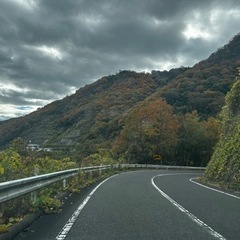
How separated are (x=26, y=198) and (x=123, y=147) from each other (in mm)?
56912

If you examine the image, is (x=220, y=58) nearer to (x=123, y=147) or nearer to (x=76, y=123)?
(x=76, y=123)

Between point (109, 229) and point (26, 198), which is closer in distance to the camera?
point (109, 229)

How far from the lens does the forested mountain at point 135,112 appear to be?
68.4m

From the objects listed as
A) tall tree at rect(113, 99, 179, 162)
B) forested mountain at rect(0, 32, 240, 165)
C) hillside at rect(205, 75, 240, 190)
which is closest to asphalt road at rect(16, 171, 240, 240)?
hillside at rect(205, 75, 240, 190)

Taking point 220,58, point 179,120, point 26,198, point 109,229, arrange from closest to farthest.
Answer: point 109,229 < point 26,198 < point 179,120 < point 220,58

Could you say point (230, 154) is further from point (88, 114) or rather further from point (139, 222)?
point (88, 114)

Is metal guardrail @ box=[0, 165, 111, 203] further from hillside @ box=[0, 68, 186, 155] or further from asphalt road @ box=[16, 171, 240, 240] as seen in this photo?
hillside @ box=[0, 68, 186, 155]

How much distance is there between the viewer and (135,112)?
68438 millimetres

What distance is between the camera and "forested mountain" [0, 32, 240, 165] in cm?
6838

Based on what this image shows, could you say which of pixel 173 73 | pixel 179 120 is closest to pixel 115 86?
pixel 173 73

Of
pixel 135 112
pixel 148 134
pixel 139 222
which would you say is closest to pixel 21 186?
pixel 139 222

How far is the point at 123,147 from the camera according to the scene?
218ft

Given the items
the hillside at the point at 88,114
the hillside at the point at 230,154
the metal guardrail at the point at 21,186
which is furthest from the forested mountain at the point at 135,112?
the metal guardrail at the point at 21,186

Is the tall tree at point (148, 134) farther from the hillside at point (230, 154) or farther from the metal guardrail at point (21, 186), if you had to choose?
the metal guardrail at point (21, 186)
